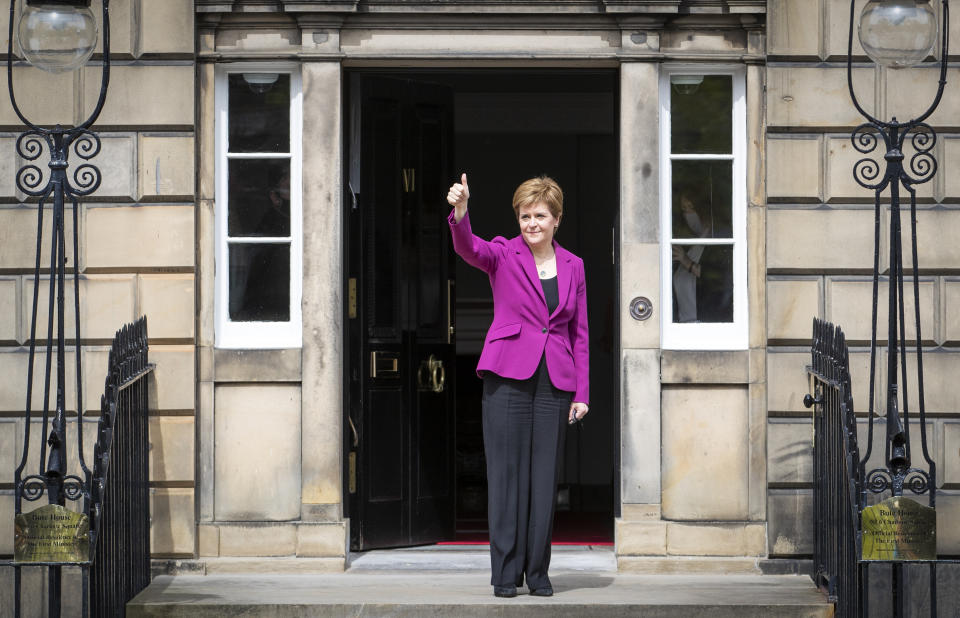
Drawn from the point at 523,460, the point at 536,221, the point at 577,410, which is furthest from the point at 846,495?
the point at 536,221

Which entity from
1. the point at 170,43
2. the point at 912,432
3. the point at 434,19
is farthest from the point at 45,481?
the point at 912,432

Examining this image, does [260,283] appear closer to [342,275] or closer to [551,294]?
[342,275]

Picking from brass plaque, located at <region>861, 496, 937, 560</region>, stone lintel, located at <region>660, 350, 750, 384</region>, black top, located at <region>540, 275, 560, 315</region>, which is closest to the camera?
brass plaque, located at <region>861, 496, 937, 560</region>

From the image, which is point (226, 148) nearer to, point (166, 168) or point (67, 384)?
point (166, 168)

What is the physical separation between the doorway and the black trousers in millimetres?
1348

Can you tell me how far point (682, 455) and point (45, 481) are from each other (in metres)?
3.64

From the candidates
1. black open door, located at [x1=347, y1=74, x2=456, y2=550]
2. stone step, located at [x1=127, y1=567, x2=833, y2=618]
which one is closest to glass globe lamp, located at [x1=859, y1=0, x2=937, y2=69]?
stone step, located at [x1=127, y1=567, x2=833, y2=618]

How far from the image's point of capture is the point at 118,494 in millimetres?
6762

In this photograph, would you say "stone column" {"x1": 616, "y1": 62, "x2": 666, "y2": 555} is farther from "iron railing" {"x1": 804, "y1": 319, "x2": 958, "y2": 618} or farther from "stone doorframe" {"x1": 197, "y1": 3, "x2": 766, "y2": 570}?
"iron railing" {"x1": 804, "y1": 319, "x2": 958, "y2": 618}

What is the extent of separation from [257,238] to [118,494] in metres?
2.03

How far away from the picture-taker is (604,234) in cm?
1212

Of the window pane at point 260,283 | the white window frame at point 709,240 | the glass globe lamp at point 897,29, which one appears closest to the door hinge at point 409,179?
the window pane at point 260,283

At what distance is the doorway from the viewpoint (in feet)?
27.6

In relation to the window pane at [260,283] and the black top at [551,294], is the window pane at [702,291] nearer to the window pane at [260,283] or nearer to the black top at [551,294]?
the black top at [551,294]
